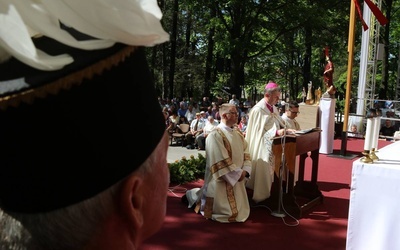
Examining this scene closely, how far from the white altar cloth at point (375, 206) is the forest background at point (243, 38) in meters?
11.9

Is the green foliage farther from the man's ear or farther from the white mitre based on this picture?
the white mitre

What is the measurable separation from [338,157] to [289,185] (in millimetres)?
4745

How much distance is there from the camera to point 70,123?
74cm

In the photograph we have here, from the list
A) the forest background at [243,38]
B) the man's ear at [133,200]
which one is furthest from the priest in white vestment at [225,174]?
the forest background at [243,38]

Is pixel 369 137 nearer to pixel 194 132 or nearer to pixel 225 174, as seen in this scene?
pixel 225 174

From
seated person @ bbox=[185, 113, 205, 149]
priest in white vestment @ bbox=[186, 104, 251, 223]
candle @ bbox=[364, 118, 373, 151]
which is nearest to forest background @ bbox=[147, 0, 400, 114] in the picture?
seated person @ bbox=[185, 113, 205, 149]

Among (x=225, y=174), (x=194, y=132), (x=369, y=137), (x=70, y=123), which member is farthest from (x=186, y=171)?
(x=70, y=123)

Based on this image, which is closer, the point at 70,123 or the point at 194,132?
the point at 70,123

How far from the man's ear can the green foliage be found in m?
6.18

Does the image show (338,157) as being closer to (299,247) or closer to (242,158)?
(242,158)

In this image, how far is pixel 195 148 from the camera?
40.2 feet

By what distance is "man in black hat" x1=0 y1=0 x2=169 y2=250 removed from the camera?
725 millimetres

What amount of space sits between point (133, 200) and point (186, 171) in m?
6.48

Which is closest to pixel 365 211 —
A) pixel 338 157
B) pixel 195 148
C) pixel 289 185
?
pixel 289 185
